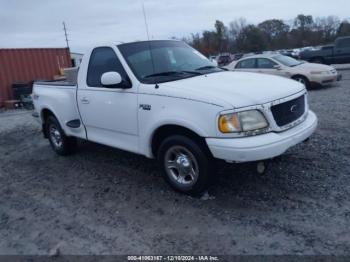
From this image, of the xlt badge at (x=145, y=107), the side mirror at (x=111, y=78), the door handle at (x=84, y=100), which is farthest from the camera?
the door handle at (x=84, y=100)

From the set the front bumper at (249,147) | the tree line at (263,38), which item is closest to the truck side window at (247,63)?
the front bumper at (249,147)

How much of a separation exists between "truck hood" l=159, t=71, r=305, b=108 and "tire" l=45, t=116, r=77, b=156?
301cm

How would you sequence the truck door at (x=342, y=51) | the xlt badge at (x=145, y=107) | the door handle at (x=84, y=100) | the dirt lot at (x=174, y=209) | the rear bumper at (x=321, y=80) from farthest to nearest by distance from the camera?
1. the truck door at (x=342, y=51)
2. the rear bumper at (x=321, y=80)
3. the door handle at (x=84, y=100)
4. the xlt badge at (x=145, y=107)
5. the dirt lot at (x=174, y=209)

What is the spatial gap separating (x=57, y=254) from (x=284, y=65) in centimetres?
1146

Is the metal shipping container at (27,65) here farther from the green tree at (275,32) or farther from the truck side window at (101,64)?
the green tree at (275,32)

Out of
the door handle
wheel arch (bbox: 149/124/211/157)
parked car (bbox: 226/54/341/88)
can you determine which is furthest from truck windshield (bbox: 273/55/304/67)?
wheel arch (bbox: 149/124/211/157)

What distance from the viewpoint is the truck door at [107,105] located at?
15.6 ft

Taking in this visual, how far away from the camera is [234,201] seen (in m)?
4.29

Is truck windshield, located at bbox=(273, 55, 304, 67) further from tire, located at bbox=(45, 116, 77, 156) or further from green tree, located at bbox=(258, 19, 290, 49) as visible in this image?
green tree, located at bbox=(258, 19, 290, 49)

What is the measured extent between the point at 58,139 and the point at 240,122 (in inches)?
166

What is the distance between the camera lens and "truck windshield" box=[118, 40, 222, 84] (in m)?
4.72

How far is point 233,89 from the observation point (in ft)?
13.2

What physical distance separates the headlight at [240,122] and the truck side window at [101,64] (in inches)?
68.8

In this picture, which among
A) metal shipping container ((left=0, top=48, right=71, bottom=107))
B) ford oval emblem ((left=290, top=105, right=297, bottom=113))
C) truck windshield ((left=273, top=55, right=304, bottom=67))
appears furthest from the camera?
metal shipping container ((left=0, top=48, right=71, bottom=107))
